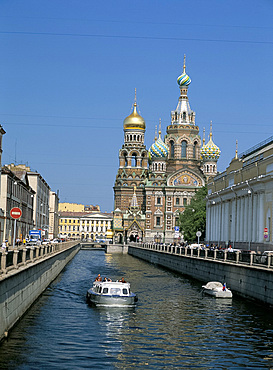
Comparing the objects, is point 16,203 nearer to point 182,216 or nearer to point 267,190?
point 182,216

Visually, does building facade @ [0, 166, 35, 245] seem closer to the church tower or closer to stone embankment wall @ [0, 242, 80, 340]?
stone embankment wall @ [0, 242, 80, 340]

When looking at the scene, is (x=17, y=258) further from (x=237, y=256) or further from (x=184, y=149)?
(x=184, y=149)

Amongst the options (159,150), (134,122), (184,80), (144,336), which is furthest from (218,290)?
(134,122)

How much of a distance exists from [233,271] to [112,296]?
8.51 m

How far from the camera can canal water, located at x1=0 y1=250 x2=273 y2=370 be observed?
20.8 metres

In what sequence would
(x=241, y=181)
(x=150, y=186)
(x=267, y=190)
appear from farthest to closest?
(x=150, y=186)
(x=241, y=181)
(x=267, y=190)

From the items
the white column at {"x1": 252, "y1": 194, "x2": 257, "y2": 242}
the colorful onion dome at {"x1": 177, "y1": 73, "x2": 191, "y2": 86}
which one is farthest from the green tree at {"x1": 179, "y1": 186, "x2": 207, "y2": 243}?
the colorful onion dome at {"x1": 177, "y1": 73, "x2": 191, "y2": 86}

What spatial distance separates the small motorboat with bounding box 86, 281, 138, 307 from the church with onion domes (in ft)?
359

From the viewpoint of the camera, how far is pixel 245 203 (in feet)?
209

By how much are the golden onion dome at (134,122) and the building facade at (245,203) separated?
272 ft

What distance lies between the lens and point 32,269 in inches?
1238

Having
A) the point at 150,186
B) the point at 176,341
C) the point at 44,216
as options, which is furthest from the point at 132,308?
the point at 150,186

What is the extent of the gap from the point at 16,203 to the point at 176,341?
207ft

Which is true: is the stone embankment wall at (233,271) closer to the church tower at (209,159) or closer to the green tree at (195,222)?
the green tree at (195,222)
